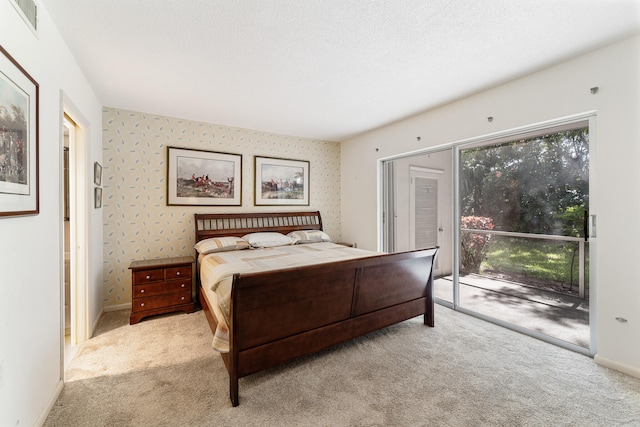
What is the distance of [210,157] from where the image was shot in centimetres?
420

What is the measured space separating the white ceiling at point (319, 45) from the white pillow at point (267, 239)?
1.90 m

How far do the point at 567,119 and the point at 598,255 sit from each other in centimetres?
130

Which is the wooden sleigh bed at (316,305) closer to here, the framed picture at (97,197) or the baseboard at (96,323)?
the baseboard at (96,323)

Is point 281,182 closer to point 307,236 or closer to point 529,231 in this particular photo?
point 307,236

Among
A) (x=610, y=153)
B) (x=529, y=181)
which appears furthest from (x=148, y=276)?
(x=610, y=153)

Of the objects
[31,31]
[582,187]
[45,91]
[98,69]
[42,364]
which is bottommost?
[42,364]

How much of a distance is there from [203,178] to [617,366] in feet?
16.7

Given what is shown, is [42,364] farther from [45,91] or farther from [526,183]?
[526,183]

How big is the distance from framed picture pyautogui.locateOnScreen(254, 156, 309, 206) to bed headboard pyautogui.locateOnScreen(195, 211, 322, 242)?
0.24 metres

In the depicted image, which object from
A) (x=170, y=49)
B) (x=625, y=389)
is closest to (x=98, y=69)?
(x=170, y=49)

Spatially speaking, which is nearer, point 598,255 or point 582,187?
point 598,255

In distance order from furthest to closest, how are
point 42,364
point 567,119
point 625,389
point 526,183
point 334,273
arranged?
point 526,183 < point 567,119 < point 334,273 < point 625,389 < point 42,364

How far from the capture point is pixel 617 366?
2244mm

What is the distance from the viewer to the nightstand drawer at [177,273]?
3.37 m
